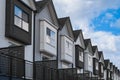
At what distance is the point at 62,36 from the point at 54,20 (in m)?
3.13

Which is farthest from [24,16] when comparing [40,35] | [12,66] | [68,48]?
[68,48]

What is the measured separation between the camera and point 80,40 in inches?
1863

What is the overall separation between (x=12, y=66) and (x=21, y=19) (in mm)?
7903

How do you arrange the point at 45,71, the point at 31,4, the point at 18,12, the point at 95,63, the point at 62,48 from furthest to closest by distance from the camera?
the point at 95,63, the point at 62,48, the point at 31,4, the point at 18,12, the point at 45,71

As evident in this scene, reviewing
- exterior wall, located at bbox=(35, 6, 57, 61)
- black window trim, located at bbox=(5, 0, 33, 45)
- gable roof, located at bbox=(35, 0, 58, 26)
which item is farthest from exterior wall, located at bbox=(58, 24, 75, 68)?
black window trim, located at bbox=(5, 0, 33, 45)

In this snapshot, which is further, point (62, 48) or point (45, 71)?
point (62, 48)

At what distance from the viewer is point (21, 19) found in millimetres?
29047

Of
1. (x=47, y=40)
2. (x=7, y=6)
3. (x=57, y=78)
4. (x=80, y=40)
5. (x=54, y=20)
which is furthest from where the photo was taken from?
(x=80, y=40)

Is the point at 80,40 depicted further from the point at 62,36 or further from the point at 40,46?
the point at 40,46

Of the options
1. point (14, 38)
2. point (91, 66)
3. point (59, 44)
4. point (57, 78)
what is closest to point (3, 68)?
point (14, 38)

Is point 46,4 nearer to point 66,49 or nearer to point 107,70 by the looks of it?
point 66,49

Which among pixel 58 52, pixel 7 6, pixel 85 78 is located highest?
pixel 7 6

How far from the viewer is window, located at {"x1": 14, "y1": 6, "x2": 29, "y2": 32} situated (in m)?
28.1

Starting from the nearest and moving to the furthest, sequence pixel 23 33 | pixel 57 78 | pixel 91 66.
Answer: pixel 23 33, pixel 57 78, pixel 91 66
